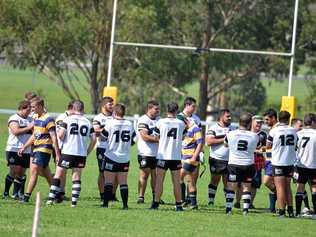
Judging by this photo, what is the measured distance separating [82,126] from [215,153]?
320 centimetres

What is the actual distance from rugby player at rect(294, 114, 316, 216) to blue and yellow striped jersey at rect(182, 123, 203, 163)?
1.95 metres

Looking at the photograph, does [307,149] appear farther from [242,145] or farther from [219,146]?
[219,146]

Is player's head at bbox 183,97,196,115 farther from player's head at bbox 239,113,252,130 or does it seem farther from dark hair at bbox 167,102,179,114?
player's head at bbox 239,113,252,130

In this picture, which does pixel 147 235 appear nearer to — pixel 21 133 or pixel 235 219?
pixel 235 219

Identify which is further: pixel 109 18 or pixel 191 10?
pixel 191 10

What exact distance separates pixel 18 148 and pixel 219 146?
152 inches

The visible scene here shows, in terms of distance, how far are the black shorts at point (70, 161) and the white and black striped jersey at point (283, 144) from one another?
3595 mm

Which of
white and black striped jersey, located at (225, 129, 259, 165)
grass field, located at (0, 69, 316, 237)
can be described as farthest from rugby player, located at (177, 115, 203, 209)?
white and black striped jersey, located at (225, 129, 259, 165)

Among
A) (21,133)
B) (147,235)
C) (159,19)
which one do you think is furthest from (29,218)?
(159,19)

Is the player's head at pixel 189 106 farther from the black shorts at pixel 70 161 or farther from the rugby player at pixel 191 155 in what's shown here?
the black shorts at pixel 70 161

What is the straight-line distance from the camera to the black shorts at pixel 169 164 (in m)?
20.8

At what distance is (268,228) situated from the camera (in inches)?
740

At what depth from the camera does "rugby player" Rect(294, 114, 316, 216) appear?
2133 cm

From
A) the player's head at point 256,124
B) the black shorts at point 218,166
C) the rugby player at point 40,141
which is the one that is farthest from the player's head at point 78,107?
the player's head at point 256,124
